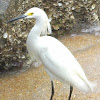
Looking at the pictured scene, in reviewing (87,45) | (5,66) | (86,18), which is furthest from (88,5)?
(5,66)

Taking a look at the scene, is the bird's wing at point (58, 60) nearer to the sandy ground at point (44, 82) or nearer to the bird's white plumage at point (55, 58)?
the bird's white plumage at point (55, 58)

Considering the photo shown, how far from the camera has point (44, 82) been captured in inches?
118

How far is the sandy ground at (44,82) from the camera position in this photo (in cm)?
280

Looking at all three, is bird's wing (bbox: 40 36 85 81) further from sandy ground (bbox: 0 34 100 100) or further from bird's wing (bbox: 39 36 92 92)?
sandy ground (bbox: 0 34 100 100)

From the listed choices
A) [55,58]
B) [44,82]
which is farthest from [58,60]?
[44,82]

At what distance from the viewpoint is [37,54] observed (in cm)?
250

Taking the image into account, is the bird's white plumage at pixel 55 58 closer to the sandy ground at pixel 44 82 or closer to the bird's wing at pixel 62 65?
the bird's wing at pixel 62 65

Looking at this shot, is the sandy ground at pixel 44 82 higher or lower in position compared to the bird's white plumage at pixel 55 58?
lower

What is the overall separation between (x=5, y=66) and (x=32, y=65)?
390 mm

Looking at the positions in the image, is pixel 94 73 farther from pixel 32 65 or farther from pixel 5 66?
pixel 5 66

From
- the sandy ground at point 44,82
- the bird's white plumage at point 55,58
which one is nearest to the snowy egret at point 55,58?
the bird's white plumage at point 55,58

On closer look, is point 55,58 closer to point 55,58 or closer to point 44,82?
point 55,58

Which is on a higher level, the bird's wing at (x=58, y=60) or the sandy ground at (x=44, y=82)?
the bird's wing at (x=58, y=60)

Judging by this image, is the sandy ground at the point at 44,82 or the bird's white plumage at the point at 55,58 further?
the sandy ground at the point at 44,82
